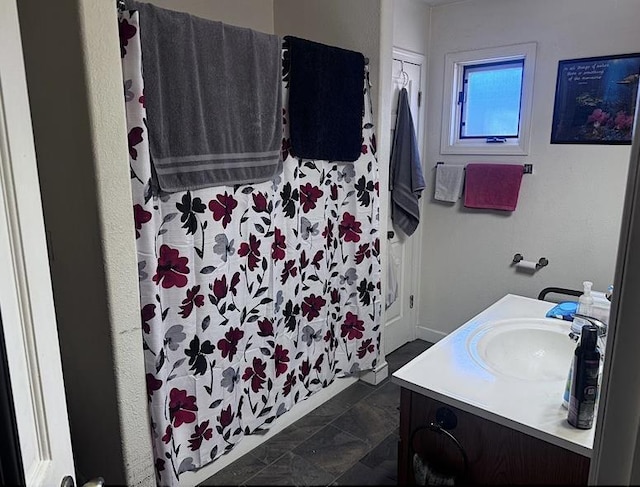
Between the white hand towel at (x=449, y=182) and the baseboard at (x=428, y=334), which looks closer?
the white hand towel at (x=449, y=182)

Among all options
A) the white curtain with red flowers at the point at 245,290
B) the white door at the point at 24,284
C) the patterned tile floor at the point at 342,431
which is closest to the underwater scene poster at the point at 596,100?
the white curtain with red flowers at the point at 245,290

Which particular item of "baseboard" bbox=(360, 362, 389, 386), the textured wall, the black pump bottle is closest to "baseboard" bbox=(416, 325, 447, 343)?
"baseboard" bbox=(360, 362, 389, 386)

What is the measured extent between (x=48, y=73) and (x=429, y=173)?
224cm

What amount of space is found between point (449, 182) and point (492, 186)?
28 centimetres

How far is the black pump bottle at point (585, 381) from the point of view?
1.10 m

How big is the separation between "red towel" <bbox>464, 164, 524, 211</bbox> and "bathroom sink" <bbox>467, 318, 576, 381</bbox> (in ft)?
3.07

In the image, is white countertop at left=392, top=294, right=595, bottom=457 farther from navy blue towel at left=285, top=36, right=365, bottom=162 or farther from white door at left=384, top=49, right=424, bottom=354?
white door at left=384, top=49, right=424, bottom=354

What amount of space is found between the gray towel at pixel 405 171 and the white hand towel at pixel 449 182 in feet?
0.59

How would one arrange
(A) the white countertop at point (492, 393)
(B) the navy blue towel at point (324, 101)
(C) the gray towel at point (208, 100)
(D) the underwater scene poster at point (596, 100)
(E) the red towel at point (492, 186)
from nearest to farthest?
(A) the white countertop at point (492, 393) < (C) the gray towel at point (208, 100) < (B) the navy blue towel at point (324, 101) < (D) the underwater scene poster at point (596, 100) < (E) the red towel at point (492, 186)

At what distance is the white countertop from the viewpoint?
1210mm

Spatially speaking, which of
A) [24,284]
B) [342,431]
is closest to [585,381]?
[24,284]

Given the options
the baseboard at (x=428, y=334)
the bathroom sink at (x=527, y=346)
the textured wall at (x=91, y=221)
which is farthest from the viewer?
the baseboard at (x=428, y=334)

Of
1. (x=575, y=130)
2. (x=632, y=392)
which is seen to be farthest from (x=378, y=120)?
(x=632, y=392)

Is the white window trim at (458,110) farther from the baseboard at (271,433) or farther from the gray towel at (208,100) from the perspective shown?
the baseboard at (271,433)
